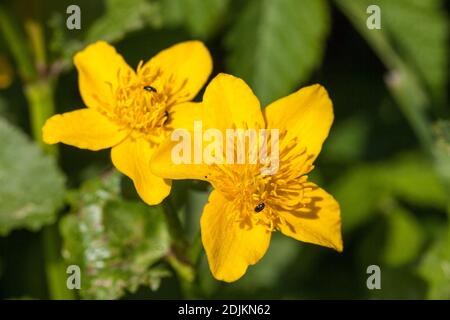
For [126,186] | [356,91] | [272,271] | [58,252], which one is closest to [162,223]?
[126,186]

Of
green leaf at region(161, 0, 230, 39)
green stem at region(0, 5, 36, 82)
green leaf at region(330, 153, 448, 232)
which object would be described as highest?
green leaf at region(161, 0, 230, 39)

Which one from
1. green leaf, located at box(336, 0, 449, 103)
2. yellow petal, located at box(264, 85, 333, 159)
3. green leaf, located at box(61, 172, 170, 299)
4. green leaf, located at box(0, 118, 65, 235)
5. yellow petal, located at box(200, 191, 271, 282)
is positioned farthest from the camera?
green leaf, located at box(336, 0, 449, 103)

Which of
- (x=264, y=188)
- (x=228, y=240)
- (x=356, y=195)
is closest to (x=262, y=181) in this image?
(x=264, y=188)

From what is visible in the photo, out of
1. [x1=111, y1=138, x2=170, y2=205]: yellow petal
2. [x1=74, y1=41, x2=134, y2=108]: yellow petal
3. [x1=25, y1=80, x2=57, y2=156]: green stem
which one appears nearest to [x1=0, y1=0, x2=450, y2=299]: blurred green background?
[x1=25, y1=80, x2=57, y2=156]: green stem

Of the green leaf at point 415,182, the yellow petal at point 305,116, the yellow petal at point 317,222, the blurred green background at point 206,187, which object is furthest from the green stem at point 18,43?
the green leaf at point 415,182

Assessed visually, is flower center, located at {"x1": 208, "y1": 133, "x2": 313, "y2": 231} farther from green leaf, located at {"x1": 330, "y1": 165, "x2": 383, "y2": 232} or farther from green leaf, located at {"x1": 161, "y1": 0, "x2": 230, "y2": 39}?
green leaf, located at {"x1": 330, "y1": 165, "x2": 383, "y2": 232}

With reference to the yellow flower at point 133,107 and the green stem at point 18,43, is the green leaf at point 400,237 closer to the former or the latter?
the yellow flower at point 133,107
